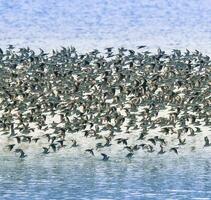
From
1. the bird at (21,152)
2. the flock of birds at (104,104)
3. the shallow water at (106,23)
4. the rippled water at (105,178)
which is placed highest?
the shallow water at (106,23)

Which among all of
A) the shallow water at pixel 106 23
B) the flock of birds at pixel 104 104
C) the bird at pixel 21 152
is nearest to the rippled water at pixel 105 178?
the bird at pixel 21 152

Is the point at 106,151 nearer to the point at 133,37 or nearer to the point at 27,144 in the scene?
the point at 27,144

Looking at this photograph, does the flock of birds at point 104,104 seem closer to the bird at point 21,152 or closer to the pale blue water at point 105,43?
the bird at point 21,152

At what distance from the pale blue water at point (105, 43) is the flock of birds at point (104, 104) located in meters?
1.84

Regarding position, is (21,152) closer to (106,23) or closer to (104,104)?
(104,104)

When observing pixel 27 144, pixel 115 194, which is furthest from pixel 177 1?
pixel 115 194

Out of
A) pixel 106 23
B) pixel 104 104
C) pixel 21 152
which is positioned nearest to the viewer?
pixel 21 152

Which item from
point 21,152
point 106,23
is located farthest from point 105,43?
point 21,152

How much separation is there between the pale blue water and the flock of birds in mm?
1838

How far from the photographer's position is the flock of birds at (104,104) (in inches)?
1944

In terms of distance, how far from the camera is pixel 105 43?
264 feet

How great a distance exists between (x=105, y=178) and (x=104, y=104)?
988 centimetres

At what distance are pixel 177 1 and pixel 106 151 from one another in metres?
81.5

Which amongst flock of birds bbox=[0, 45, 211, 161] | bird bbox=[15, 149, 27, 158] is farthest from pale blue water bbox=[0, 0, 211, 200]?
flock of birds bbox=[0, 45, 211, 161]
